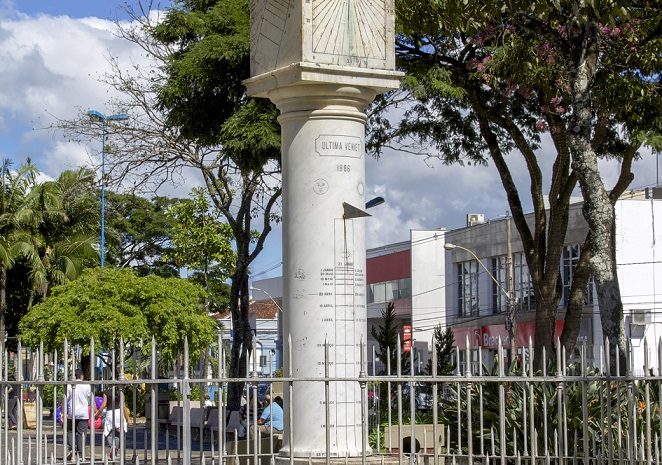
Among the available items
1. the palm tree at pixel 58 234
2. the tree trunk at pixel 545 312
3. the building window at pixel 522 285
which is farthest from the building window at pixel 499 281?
the tree trunk at pixel 545 312

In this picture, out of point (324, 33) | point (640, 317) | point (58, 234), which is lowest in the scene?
point (640, 317)

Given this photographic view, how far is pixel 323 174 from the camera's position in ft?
30.3

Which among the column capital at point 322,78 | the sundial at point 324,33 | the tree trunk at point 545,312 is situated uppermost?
the sundial at point 324,33

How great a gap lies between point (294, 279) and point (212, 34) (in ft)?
42.5

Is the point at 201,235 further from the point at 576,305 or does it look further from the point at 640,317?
the point at 576,305

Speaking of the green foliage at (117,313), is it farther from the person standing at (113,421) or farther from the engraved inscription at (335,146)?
the person standing at (113,421)

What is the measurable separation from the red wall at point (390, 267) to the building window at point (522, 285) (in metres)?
11.2

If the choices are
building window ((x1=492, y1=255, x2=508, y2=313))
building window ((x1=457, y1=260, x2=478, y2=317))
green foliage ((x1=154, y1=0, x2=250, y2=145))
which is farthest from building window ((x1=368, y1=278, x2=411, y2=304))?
green foliage ((x1=154, y1=0, x2=250, y2=145))

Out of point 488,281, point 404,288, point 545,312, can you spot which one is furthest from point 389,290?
point 545,312

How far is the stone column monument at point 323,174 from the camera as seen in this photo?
895cm

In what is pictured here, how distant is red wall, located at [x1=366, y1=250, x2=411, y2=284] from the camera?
6003 centimetres

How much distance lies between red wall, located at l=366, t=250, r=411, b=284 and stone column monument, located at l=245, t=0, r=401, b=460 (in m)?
50.3

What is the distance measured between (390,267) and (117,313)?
33.9 m

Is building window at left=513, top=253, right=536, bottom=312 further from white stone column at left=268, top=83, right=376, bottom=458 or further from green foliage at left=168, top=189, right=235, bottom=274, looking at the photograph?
white stone column at left=268, top=83, right=376, bottom=458
